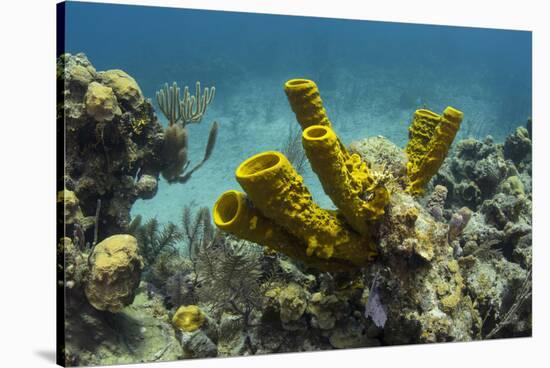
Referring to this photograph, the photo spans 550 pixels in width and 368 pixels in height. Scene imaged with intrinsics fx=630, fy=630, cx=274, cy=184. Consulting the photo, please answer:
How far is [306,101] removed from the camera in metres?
5.20

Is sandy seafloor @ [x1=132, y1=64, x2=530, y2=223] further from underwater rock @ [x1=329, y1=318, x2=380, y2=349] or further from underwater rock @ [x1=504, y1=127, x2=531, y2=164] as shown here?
underwater rock @ [x1=329, y1=318, x2=380, y2=349]

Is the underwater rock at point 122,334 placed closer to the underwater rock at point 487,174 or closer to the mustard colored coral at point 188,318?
the mustard colored coral at point 188,318

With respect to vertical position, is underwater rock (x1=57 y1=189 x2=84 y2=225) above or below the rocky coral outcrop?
below

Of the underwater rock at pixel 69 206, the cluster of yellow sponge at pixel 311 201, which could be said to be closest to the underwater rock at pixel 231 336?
the cluster of yellow sponge at pixel 311 201

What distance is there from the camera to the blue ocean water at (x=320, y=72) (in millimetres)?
5773

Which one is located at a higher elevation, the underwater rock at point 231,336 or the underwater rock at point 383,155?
the underwater rock at point 383,155

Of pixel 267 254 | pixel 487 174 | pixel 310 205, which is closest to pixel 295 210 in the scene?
pixel 310 205

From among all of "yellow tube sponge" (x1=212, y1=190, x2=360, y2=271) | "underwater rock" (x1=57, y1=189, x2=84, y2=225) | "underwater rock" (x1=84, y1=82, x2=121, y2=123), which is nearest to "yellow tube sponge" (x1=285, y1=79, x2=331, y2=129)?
"yellow tube sponge" (x1=212, y1=190, x2=360, y2=271)

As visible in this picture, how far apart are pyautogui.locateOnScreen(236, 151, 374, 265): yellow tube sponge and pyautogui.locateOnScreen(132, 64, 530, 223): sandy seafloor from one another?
4.38 ft

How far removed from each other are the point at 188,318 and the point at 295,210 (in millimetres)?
1342

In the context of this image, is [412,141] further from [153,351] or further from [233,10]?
[153,351]

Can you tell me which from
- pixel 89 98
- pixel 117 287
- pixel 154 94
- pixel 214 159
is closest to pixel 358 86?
pixel 214 159

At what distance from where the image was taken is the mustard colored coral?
5.00 metres

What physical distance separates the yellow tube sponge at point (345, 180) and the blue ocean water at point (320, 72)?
139 centimetres
